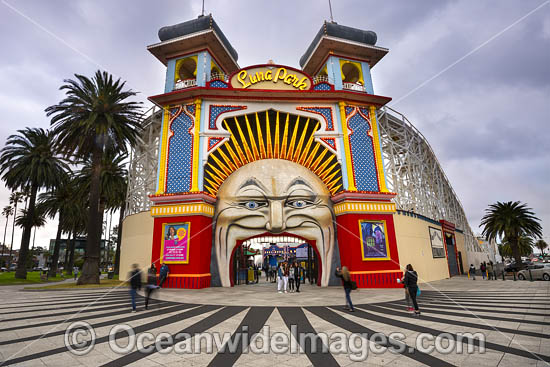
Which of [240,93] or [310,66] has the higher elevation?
[310,66]

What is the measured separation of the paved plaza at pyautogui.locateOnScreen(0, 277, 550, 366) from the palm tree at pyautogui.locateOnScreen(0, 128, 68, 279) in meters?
27.4

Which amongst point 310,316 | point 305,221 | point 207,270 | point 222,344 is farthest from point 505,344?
point 207,270

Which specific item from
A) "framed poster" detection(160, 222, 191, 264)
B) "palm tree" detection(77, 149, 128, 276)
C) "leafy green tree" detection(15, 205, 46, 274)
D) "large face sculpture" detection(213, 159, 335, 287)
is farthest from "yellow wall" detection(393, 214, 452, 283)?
"leafy green tree" detection(15, 205, 46, 274)

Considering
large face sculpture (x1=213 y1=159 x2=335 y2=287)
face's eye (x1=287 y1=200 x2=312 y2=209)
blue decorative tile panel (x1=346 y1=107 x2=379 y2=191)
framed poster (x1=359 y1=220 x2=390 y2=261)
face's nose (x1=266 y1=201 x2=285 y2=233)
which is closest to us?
framed poster (x1=359 y1=220 x2=390 y2=261)

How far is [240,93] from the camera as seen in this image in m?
20.1

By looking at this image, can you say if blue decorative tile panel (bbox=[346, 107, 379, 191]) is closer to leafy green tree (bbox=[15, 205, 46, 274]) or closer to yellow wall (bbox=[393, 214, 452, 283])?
yellow wall (bbox=[393, 214, 452, 283])

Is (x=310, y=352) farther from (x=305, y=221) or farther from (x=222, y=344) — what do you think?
(x=305, y=221)

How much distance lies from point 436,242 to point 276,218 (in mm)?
16220

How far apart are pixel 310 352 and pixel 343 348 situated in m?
0.71

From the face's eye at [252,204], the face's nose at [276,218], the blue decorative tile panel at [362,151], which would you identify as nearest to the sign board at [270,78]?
the blue decorative tile panel at [362,151]

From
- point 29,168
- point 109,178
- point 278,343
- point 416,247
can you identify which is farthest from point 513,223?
point 29,168

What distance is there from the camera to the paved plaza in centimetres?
479

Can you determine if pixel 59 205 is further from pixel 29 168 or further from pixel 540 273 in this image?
pixel 540 273

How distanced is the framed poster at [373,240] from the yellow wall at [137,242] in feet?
50.8
